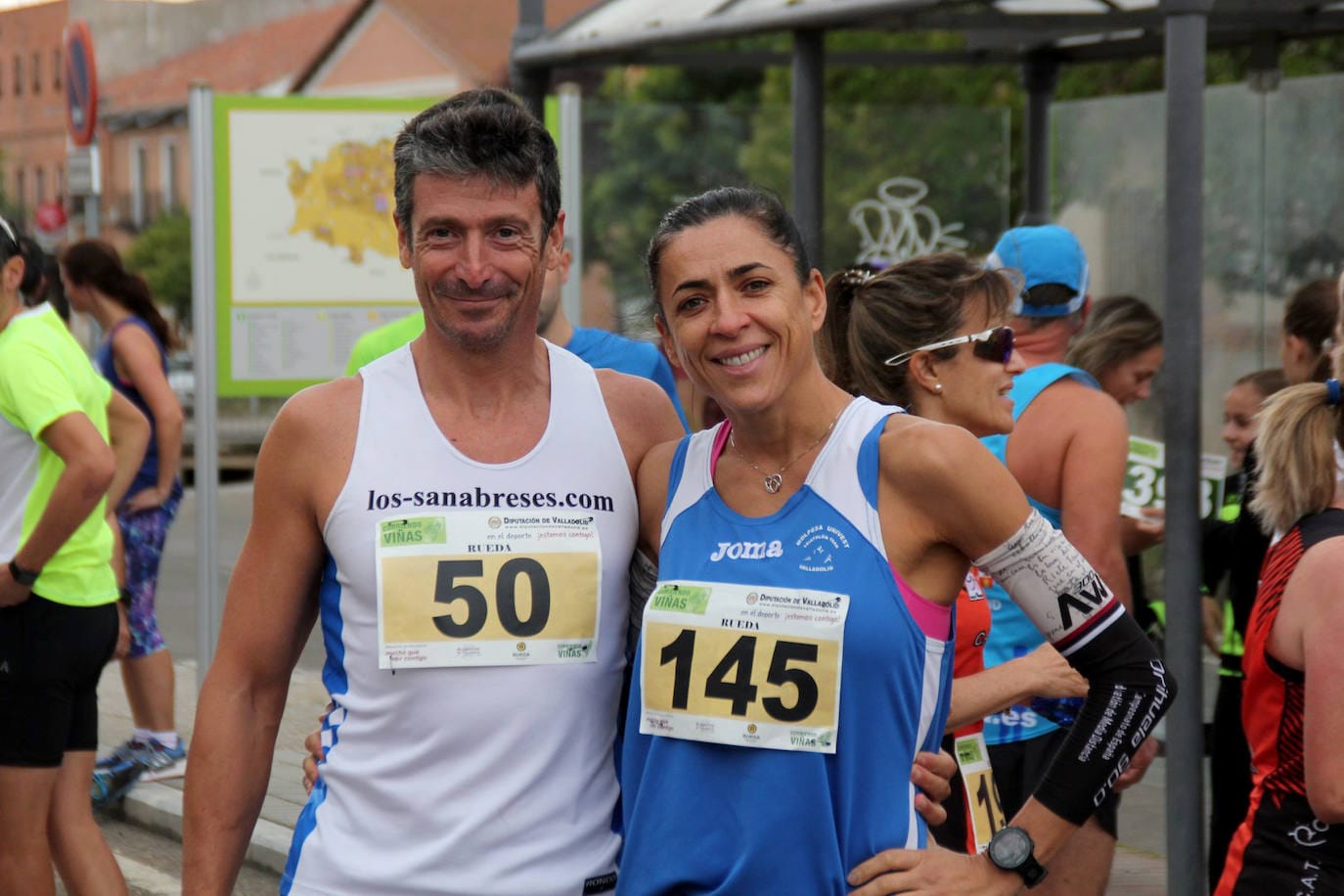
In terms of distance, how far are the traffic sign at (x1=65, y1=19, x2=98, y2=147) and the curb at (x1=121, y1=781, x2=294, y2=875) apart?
572 centimetres

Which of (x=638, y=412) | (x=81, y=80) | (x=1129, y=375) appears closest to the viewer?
(x=638, y=412)

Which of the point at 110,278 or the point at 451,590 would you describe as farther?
the point at 110,278

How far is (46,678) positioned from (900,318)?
2.57 m

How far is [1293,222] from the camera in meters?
7.81

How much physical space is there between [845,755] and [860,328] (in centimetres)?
121

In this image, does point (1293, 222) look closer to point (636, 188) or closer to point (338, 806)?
point (338, 806)

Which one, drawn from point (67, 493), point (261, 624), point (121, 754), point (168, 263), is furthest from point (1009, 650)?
point (168, 263)

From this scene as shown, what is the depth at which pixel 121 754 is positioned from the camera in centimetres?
716

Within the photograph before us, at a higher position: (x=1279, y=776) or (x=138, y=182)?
(x=138, y=182)

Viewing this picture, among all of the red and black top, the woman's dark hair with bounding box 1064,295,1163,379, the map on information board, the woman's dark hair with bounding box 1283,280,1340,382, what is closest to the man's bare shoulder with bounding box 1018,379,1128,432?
the woman's dark hair with bounding box 1283,280,1340,382

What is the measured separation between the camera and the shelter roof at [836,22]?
6039 mm

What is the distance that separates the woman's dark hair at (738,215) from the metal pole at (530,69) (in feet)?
14.8

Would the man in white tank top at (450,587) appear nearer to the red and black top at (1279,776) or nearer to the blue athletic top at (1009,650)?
the red and black top at (1279,776)

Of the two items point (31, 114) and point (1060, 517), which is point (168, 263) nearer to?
point (31, 114)
